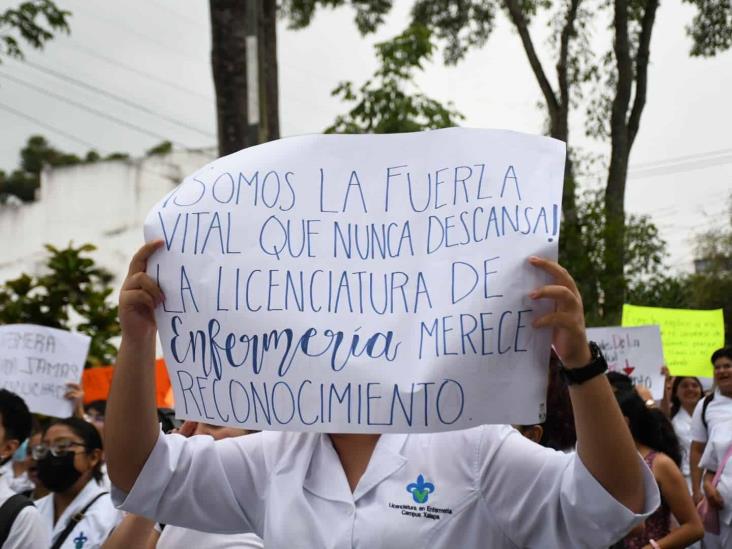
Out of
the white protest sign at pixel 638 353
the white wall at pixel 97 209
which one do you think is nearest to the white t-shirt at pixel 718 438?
the white protest sign at pixel 638 353

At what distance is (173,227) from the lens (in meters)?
2.80

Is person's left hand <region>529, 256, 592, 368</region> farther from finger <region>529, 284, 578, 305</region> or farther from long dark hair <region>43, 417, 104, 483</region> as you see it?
long dark hair <region>43, 417, 104, 483</region>

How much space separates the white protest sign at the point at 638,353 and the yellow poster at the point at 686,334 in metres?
0.60

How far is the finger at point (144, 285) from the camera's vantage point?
2742 millimetres

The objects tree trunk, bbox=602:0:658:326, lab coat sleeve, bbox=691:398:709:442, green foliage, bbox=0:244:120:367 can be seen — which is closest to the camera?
lab coat sleeve, bbox=691:398:709:442

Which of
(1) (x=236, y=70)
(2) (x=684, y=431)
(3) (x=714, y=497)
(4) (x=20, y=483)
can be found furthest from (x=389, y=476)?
(1) (x=236, y=70)

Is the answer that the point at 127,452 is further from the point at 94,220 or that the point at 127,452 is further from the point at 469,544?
the point at 94,220

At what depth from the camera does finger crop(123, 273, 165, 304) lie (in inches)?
108

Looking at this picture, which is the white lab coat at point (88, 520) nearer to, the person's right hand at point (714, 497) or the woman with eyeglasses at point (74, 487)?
the woman with eyeglasses at point (74, 487)

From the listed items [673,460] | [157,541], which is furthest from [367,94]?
[157,541]

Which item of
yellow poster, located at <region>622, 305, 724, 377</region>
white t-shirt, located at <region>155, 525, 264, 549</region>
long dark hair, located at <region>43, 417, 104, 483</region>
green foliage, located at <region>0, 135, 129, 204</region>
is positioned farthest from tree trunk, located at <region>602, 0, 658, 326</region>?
green foliage, located at <region>0, 135, 129, 204</region>

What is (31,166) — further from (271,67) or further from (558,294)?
(558,294)

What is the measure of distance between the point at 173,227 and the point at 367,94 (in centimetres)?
1061

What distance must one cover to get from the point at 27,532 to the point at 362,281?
1936 mm
